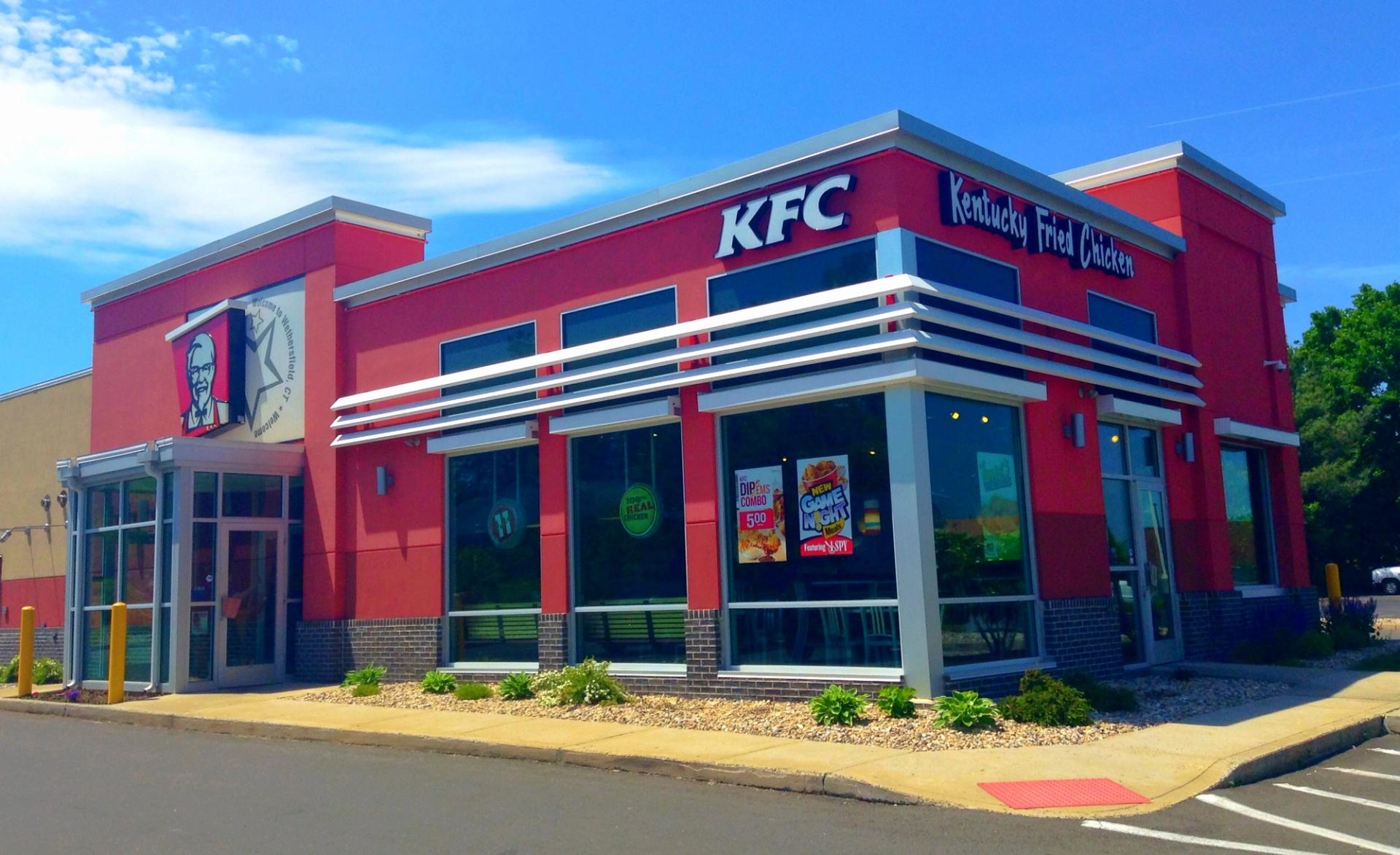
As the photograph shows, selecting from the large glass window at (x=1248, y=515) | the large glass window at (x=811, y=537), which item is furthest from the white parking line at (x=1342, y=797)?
the large glass window at (x=1248, y=515)

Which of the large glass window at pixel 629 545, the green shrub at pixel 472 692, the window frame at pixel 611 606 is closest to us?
the window frame at pixel 611 606

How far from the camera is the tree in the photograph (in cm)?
4053

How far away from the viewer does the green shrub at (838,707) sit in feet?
38.3

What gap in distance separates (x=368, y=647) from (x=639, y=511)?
5647 mm

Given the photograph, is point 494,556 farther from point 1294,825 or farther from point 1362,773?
point 1294,825

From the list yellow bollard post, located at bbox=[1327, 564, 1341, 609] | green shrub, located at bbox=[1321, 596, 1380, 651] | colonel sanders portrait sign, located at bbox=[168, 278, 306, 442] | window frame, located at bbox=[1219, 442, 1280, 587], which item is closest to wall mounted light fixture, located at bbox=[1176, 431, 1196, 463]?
window frame, located at bbox=[1219, 442, 1280, 587]

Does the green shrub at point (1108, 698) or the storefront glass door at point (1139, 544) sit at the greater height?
the storefront glass door at point (1139, 544)

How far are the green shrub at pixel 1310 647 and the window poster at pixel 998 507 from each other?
18.4 ft

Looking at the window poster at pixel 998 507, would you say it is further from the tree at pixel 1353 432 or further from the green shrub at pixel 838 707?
the tree at pixel 1353 432

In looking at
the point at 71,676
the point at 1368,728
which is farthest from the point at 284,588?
the point at 1368,728

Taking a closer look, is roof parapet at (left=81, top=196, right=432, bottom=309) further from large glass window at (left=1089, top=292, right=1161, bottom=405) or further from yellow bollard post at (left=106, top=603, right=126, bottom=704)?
large glass window at (left=1089, top=292, right=1161, bottom=405)

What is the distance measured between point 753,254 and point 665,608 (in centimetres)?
435

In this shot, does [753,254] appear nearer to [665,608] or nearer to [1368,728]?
[665,608]

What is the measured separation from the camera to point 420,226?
820 inches
